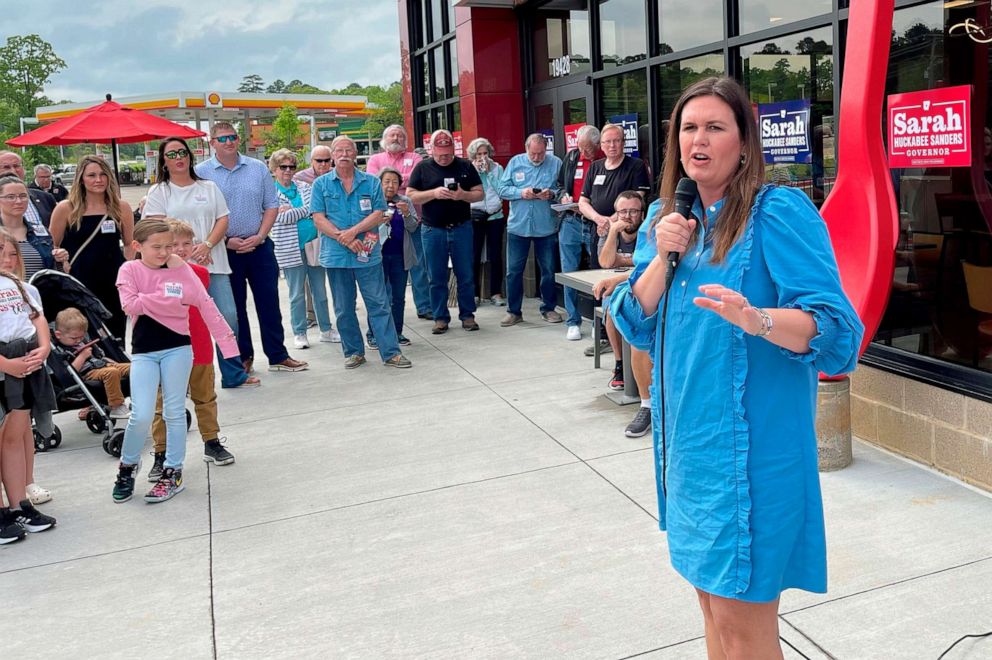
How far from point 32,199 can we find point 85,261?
5.17 ft

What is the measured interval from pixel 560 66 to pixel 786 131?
15.6 feet

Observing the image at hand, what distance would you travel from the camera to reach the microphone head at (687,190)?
2084 mm

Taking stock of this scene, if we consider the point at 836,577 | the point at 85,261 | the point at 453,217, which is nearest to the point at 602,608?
the point at 836,577

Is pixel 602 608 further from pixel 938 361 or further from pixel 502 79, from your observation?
pixel 502 79

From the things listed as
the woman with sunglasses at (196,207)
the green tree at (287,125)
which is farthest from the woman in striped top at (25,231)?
the green tree at (287,125)

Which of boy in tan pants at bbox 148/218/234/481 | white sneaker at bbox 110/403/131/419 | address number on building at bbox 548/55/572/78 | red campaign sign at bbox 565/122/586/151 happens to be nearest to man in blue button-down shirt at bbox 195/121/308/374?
white sneaker at bbox 110/403/131/419

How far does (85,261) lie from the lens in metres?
6.95

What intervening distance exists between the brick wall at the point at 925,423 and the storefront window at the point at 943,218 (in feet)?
0.82

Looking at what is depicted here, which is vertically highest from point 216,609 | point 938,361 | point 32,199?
point 32,199

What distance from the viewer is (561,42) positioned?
1045 centimetres

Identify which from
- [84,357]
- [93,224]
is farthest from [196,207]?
[84,357]

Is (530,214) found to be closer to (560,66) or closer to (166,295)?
(560,66)

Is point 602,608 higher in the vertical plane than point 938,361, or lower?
lower

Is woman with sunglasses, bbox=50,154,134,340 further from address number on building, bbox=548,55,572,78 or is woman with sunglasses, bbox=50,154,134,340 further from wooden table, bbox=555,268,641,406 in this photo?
address number on building, bbox=548,55,572,78
